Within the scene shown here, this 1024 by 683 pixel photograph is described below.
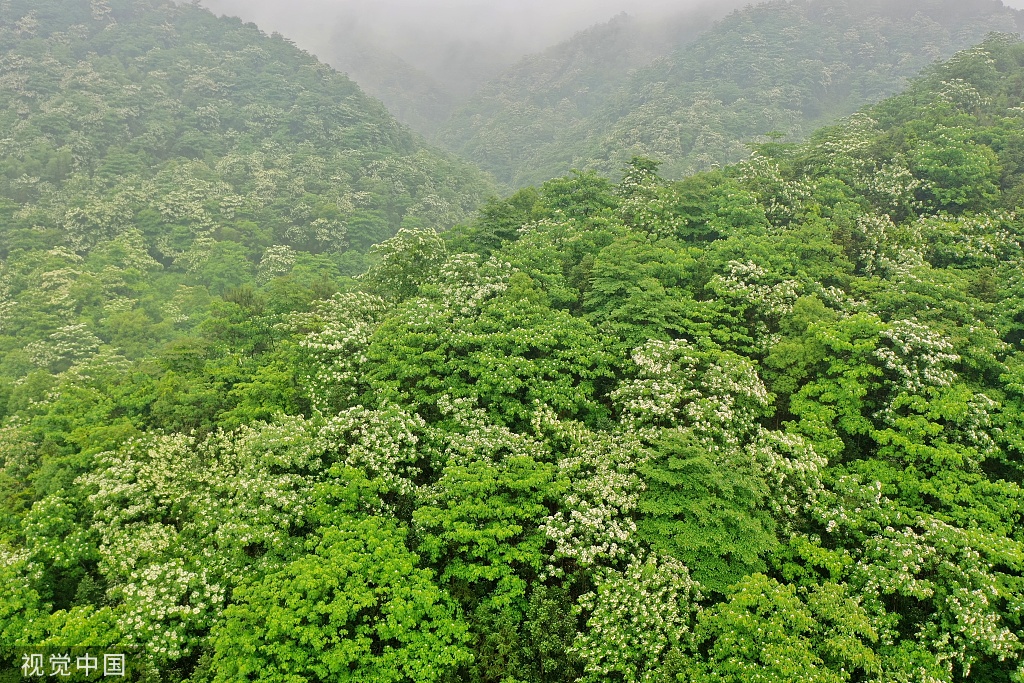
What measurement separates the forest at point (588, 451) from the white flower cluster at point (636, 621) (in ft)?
0.42

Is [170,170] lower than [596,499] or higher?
higher

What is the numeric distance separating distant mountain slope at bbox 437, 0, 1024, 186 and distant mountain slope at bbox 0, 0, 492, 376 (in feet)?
82.2

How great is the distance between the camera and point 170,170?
6625 centimetres

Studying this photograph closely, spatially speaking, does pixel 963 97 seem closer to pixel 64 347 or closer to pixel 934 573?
pixel 934 573

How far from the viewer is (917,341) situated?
2122 centimetres

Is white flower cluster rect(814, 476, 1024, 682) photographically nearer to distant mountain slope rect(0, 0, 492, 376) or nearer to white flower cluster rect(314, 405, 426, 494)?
white flower cluster rect(314, 405, 426, 494)

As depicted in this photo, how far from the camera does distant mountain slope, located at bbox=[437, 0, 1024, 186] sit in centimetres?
8825

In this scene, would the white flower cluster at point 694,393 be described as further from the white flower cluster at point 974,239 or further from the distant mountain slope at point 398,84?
the distant mountain slope at point 398,84

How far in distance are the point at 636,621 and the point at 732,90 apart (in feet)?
344

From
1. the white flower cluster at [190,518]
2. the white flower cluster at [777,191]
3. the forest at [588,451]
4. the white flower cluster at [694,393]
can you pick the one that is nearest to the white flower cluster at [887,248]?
the forest at [588,451]

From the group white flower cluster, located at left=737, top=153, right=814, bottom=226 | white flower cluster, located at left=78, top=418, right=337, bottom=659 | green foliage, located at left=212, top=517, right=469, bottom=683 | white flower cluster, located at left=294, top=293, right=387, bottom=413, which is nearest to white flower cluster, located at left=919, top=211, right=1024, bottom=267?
white flower cluster, located at left=737, top=153, right=814, bottom=226

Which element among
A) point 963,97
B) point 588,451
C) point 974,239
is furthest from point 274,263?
point 963,97

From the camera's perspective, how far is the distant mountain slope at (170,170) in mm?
48656

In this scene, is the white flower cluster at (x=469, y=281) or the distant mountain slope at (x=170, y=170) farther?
the distant mountain slope at (x=170, y=170)
